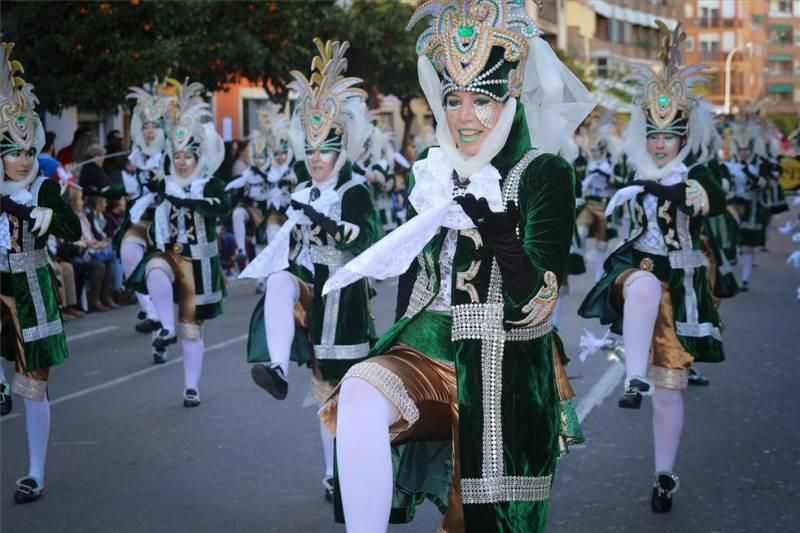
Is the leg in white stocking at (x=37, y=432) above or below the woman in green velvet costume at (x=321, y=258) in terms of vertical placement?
below

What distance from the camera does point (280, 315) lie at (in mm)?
7328

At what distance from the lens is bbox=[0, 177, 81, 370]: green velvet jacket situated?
7301 mm

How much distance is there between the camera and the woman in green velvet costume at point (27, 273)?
7254mm

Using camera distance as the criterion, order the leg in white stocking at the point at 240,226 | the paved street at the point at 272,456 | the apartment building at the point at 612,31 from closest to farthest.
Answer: the paved street at the point at 272,456 → the leg in white stocking at the point at 240,226 → the apartment building at the point at 612,31

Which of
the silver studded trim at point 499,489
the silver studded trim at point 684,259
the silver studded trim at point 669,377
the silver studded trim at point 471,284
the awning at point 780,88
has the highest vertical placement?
the silver studded trim at point 471,284

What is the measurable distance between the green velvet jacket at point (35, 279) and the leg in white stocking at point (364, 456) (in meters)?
3.49

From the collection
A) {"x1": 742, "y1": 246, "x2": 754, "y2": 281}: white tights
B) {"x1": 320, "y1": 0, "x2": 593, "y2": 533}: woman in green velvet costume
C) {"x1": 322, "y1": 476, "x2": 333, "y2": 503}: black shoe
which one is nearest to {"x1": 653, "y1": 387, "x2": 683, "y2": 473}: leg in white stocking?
{"x1": 322, "y1": 476, "x2": 333, "y2": 503}: black shoe

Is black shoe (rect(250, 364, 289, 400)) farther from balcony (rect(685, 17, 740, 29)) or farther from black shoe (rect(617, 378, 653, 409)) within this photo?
balcony (rect(685, 17, 740, 29))

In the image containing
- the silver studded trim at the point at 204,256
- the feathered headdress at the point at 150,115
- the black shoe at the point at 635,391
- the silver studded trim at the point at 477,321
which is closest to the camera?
the silver studded trim at the point at 477,321

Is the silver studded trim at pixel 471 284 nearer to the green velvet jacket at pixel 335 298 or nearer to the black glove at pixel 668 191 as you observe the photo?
the green velvet jacket at pixel 335 298

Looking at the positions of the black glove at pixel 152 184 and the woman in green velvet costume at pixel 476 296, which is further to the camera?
the black glove at pixel 152 184

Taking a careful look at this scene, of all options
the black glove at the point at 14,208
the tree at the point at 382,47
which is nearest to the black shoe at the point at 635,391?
the black glove at the point at 14,208

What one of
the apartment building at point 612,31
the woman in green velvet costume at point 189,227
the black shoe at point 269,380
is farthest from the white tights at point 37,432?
the apartment building at point 612,31

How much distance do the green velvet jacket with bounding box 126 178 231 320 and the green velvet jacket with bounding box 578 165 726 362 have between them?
387 centimetres
